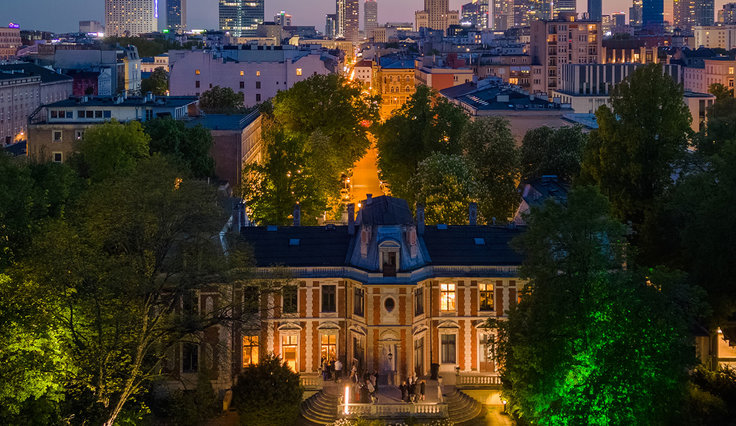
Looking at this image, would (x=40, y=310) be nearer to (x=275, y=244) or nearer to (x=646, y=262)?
(x=275, y=244)

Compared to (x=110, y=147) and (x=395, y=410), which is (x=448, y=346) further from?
(x=110, y=147)

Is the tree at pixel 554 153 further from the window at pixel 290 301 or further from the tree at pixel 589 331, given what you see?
the tree at pixel 589 331

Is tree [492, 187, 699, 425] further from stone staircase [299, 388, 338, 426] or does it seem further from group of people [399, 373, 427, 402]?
stone staircase [299, 388, 338, 426]

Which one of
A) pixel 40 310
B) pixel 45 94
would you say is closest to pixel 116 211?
pixel 40 310

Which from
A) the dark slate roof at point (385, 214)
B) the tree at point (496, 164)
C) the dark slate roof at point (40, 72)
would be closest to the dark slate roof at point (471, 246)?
the dark slate roof at point (385, 214)

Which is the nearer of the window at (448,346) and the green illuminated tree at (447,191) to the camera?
the window at (448,346)

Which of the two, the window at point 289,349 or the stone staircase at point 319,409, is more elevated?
the window at point 289,349

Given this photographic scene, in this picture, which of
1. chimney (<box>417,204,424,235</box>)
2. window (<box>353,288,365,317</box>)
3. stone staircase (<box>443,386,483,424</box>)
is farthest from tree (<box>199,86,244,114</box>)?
stone staircase (<box>443,386,483,424</box>)
